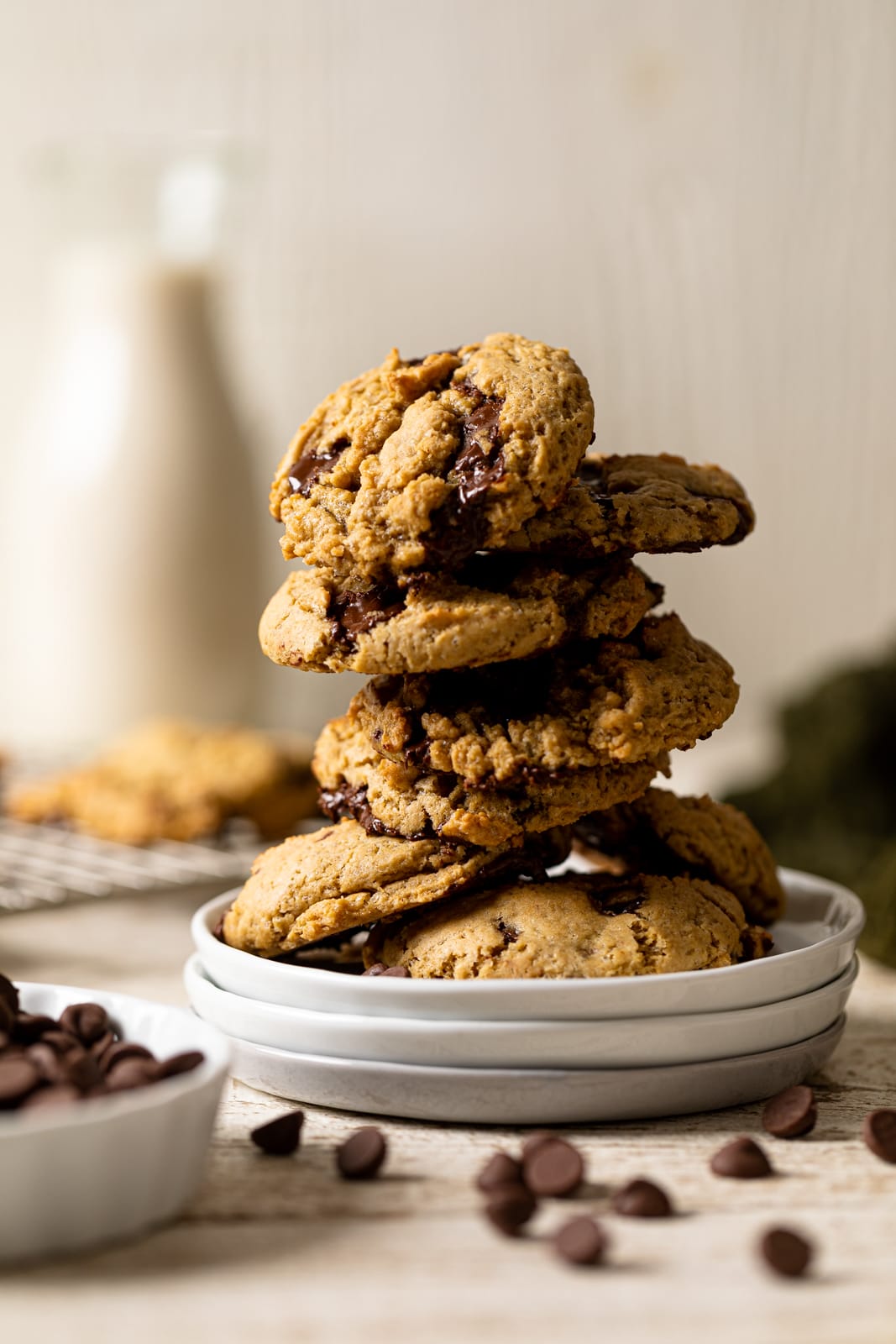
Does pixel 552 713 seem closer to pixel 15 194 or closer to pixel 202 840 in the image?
pixel 202 840

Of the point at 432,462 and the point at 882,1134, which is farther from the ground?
the point at 432,462

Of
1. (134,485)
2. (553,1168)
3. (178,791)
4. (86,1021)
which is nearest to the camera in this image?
(553,1168)

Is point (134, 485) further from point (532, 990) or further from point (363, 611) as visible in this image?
point (532, 990)

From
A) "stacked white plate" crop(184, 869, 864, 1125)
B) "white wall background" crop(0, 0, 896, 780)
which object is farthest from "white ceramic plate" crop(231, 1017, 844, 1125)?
"white wall background" crop(0, 0, 896, 780)

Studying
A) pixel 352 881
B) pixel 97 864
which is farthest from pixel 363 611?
pixel 97 864

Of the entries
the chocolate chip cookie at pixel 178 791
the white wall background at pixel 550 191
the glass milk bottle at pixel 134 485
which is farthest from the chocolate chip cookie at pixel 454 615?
the white wall background at pixel 550 191

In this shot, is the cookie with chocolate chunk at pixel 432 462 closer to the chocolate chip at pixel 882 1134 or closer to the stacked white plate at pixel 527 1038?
the stacked white plate at pixel 527 1038

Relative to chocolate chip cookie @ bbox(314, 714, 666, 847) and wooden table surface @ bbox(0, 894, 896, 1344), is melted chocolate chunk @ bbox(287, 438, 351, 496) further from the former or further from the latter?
wooden table surface @ bbox(0, 894, 896, 1344)
